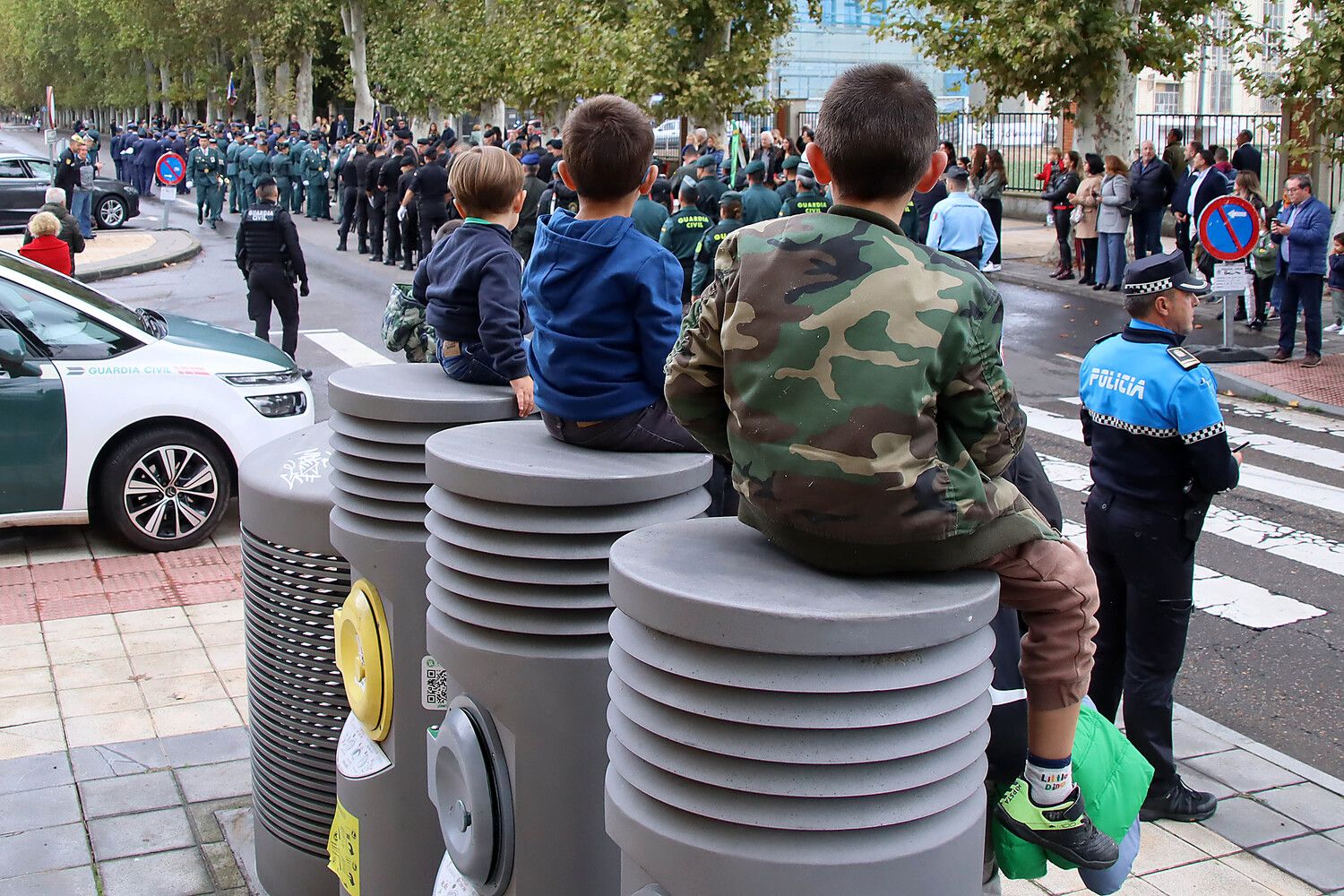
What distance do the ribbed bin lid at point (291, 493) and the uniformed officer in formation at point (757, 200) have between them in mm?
12425

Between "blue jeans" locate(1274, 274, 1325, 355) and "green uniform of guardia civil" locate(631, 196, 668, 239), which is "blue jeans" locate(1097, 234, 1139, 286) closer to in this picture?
"blue jeans" locate(1274, 274, 1325, 355)

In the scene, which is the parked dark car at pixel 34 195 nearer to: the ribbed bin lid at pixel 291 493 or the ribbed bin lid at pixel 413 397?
→ the ribbed bin lid at pixel 291 493

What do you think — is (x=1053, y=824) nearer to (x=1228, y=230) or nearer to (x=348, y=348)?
(x=1228, y=230)

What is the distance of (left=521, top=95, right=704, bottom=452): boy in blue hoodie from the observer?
3.51m

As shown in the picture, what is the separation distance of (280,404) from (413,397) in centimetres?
535

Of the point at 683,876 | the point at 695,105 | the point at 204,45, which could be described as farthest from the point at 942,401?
the point at 204,45

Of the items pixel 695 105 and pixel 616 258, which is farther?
pixel 695 105

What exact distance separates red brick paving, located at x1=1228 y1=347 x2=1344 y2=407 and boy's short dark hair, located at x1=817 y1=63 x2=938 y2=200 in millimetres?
11749

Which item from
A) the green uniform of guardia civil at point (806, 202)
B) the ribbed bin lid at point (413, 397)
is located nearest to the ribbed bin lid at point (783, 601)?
the ribbed bin lid at point (413, 397)

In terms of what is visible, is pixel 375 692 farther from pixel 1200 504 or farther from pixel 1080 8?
pixel 1080 8

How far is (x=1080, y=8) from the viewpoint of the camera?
65.1 ft

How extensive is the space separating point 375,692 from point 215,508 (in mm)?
5260

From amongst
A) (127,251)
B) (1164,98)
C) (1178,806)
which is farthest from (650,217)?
(1164,98)

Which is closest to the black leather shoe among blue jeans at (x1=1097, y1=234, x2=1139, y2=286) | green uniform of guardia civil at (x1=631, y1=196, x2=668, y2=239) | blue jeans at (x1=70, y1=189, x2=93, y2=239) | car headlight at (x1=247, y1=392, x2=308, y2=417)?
car headlight at (x1=247, y1=392, x2=308, y2=417)
